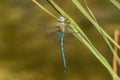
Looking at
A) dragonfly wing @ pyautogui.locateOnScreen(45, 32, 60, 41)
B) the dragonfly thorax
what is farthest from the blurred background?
the dragonfly thorax

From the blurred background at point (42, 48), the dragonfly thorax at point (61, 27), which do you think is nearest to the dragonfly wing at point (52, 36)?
the dragonfly thorax at point (61, 27)

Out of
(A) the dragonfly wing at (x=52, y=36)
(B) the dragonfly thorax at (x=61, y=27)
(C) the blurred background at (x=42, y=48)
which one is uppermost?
(B) the dragonfly thorax at (x=61, y=27)

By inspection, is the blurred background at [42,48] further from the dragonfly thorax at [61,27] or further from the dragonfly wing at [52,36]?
the dragonfly thorax at [61,27]

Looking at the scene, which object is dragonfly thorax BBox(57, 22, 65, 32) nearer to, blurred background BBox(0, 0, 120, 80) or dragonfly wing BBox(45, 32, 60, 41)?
dragonfly wing BBox(45, 32, 60, 41)

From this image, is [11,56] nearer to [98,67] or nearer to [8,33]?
[8,33]

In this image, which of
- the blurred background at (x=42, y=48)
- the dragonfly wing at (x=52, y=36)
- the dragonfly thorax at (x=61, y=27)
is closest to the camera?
the dragonfly thorax at (x=61, y=27)

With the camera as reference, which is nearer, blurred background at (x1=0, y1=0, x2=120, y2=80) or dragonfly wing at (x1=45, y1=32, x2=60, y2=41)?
dragonfly wing at (x1=45, y1=32, x2=60, y2=41)

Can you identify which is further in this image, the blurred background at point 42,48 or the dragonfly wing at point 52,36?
the blurred background at point 42,48

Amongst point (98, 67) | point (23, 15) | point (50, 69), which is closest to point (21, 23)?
point (23, 15)
